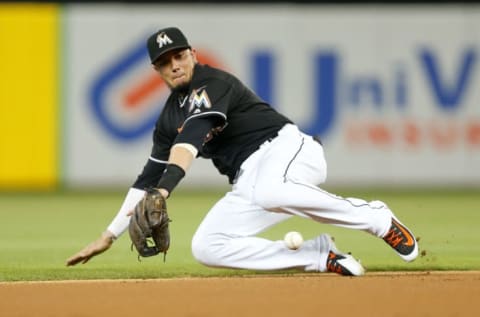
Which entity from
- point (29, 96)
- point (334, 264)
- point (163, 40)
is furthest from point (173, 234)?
point (29, 96)

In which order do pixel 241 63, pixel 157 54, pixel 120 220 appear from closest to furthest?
pixel 157 54 → pixel 120 220 → pixel 241 63

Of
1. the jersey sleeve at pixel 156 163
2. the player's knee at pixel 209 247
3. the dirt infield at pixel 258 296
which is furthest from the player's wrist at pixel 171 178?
the jersey sleeve at pixel 156 163

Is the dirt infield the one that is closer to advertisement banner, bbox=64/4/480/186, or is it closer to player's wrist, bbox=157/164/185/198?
player's wrist, bbox=157/164/185/198

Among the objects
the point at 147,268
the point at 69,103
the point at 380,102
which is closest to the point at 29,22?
the point at 69,103

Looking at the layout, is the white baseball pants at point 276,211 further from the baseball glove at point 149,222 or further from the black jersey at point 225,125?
the baseball glove at point 149,222

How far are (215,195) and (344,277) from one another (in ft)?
24.7

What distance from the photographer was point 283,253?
662cm

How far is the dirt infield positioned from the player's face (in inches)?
46.0

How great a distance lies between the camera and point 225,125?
6.63m

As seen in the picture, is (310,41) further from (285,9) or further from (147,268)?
(147,268)

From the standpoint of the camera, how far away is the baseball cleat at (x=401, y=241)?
653 cm

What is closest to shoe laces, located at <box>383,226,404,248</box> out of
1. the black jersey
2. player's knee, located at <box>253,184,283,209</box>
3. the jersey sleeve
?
player's knee, located at <box>253,184,283,209</box>

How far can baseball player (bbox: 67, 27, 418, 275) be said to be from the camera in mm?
6340

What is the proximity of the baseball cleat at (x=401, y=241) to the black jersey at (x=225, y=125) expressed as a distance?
0.93 m
